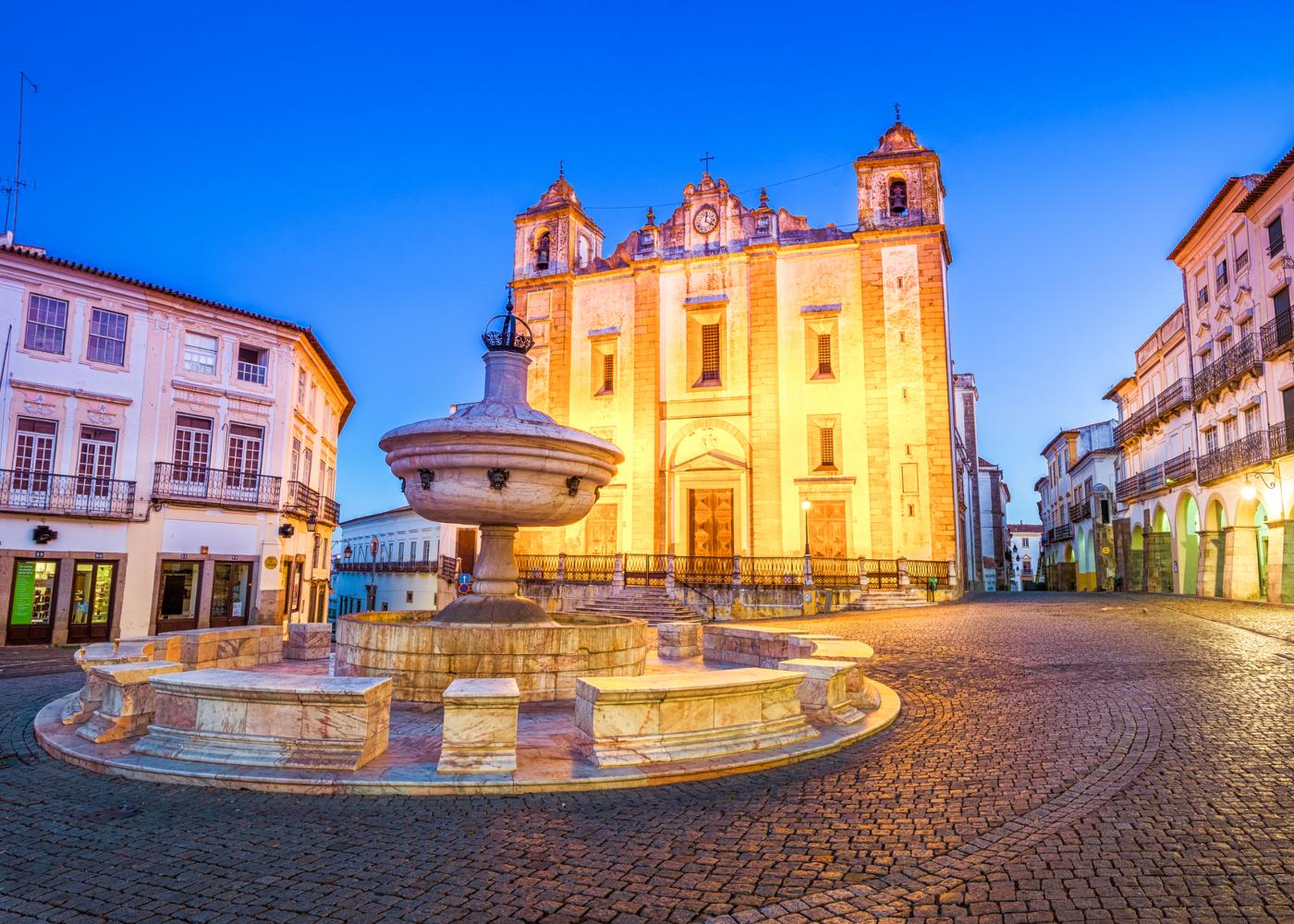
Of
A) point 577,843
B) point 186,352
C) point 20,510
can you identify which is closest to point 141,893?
point 577,843

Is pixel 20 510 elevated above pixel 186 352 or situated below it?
below

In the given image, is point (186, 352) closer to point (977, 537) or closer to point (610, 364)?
point (610, 364)

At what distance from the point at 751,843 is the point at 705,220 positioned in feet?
96.8

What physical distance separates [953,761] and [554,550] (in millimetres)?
25542

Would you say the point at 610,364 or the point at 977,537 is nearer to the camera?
the point at 610,364

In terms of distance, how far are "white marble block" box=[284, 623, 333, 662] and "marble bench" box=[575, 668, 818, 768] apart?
5878mm

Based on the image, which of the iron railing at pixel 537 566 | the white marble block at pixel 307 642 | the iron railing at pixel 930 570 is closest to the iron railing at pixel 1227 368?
the iron railing at pixel 930 570

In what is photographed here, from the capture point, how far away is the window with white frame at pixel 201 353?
2208 cm

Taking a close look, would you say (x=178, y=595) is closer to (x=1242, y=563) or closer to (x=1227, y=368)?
(x=1242, y=563)

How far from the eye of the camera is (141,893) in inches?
126

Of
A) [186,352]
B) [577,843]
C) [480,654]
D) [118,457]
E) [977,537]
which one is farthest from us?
[977,537]

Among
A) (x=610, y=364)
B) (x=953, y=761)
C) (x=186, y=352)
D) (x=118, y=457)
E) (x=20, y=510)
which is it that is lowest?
(x=953, y=761)

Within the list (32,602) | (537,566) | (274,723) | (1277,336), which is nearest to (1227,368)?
(1277,336)

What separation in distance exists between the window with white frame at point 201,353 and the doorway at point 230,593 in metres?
5.57
